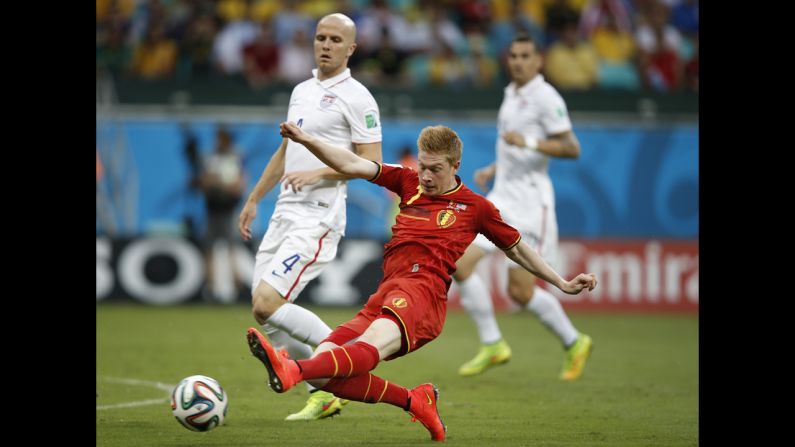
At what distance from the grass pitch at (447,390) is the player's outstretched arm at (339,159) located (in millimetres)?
1574

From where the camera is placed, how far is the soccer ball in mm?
6480

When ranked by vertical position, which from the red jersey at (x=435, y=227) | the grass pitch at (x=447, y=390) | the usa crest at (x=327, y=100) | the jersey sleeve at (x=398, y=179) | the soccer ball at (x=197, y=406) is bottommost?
the grass pitch at (x=447, y=390)

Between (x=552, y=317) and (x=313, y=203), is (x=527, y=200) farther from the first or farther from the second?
(x=313, y=203)

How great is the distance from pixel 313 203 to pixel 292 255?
453 mm

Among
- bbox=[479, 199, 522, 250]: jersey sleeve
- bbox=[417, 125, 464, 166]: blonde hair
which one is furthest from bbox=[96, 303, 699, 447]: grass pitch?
bbox=[417, 125, 464, 166]: blonde hair

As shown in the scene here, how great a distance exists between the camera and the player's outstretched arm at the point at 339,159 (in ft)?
21.2

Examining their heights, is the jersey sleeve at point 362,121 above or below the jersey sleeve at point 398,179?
above

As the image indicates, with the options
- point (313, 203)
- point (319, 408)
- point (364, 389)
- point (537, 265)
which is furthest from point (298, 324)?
point (537, 265)

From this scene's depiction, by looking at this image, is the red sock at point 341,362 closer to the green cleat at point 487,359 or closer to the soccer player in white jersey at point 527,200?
the soccer player in white jersey at point 527,200

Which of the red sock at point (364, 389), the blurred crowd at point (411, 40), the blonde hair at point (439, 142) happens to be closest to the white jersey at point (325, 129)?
the blonde hair at point (439, 142)

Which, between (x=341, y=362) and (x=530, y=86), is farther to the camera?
(x=530, y=86)

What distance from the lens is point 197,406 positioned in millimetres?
6492

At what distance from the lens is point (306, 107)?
26.0 feet
